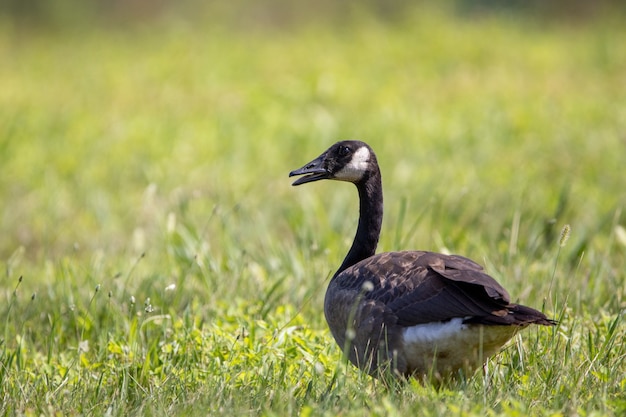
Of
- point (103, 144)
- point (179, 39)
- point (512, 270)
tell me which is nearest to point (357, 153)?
point (512, 270)

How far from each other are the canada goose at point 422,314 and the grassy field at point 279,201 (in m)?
0.16

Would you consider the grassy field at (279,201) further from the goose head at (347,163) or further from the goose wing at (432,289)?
the goose head at (347,163)

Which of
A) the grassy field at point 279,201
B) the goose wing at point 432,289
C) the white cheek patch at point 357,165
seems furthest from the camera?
the white cheek patch at point 357,165

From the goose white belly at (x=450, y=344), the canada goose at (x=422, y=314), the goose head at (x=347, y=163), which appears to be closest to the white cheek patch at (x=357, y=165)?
the goose head at (x=347, y=163)

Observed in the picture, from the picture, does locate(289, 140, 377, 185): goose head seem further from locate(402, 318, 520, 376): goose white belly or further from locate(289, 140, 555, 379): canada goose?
locate(402, 318, 520, 376): goose white belly

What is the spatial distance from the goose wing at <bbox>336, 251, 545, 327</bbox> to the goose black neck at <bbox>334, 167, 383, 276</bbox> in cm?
39

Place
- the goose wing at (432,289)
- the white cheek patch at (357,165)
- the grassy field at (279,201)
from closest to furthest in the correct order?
1. the goose wing at (432,289)
2. the grassy field at (279,201)
3. the white cheek patch at (357,165)

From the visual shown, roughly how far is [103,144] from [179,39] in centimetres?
595

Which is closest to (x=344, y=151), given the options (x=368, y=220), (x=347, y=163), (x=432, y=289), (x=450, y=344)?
(x=347, y=163)

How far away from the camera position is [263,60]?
13.8 metres

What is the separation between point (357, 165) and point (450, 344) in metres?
1.31

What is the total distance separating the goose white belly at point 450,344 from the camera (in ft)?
13.2

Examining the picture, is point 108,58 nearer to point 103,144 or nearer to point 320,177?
point 103,144

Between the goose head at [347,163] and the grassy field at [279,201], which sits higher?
the goose head at [347,163]
